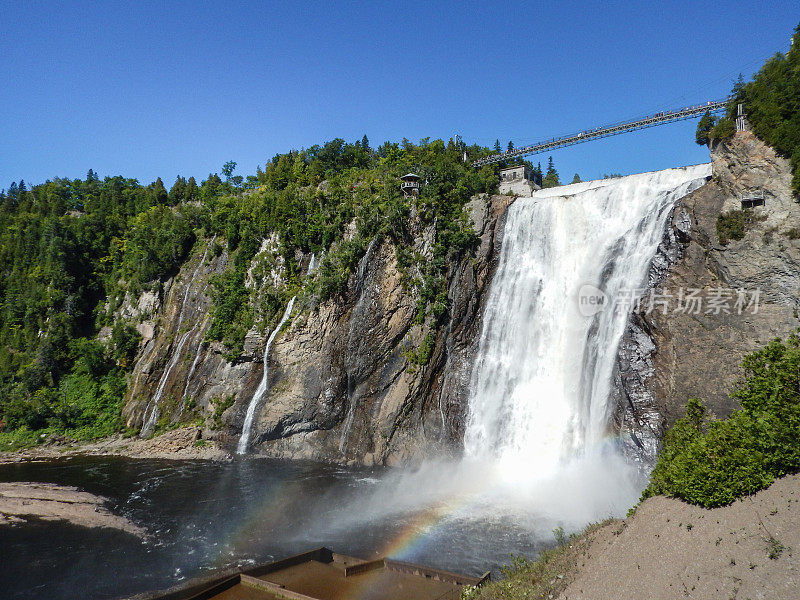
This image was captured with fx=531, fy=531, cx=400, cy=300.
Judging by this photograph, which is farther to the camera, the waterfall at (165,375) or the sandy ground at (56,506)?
the waterfall at (165,375)

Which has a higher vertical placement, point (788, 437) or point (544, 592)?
point (788, 437)

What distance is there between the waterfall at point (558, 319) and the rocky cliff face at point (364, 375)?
5.72 feet

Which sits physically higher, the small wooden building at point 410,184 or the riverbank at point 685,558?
the small wooden building at point 410,184

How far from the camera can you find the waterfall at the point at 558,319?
2859 centimetres

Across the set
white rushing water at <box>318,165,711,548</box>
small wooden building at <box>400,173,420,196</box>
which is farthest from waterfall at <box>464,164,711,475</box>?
small wooden building at <box>400,173,420,196</box>

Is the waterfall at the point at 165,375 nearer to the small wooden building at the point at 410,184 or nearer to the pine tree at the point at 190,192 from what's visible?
the small wooden building at the point at 410,184

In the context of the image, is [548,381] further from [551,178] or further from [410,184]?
[551,178]

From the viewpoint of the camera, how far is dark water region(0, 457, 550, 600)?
61.9ft

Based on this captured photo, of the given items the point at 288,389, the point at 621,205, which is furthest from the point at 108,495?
the point at 621,205

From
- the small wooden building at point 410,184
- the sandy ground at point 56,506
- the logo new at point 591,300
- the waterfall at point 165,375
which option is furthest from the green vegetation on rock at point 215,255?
the sandy ground at point 56,506

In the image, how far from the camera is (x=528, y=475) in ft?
92.8

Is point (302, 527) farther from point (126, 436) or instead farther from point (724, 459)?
point (126, 436)

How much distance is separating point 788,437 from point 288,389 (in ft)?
102

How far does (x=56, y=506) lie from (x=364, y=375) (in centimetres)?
1864
